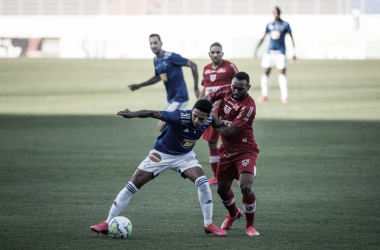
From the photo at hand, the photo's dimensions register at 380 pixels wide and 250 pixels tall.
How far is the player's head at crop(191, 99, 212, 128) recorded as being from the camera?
18.9 feet

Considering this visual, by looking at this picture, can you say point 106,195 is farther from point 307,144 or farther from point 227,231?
point 307,144

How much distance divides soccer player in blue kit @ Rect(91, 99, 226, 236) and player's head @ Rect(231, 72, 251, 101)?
0.45 m

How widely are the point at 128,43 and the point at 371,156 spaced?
27.4 metres

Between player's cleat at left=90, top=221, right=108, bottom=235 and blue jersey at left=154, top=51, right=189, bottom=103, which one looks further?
blue jersey at left=154, top=51, right=189, bottom=103

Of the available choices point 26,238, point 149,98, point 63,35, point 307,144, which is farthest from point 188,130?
point 63,35

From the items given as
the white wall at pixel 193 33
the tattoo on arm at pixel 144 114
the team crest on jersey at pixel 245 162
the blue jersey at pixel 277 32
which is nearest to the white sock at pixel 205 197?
the team crest on jersey at pixel 245 162

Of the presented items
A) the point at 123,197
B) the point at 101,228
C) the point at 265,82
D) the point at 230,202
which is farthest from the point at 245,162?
the point at 265,82

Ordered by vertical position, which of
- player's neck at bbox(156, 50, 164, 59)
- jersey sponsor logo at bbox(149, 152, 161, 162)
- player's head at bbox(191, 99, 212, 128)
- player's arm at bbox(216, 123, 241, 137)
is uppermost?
player's neck at bbox(156, 50, 164, 59)

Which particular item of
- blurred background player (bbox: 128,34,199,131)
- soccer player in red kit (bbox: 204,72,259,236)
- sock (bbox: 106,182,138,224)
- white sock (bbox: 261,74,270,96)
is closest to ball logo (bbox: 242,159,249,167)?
soccer player in red kit (bbox: 204,72,259,236)

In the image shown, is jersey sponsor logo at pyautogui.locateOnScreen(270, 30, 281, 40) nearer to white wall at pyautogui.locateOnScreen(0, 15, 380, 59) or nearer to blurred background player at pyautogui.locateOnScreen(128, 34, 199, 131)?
blurred background player at pyautogui.locateOnScreen(128, 34, 199, 131)

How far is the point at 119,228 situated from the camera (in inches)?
227

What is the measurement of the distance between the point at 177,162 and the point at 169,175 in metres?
3.87

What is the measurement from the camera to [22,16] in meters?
39.5

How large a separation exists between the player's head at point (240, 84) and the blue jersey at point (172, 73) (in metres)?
4.26
